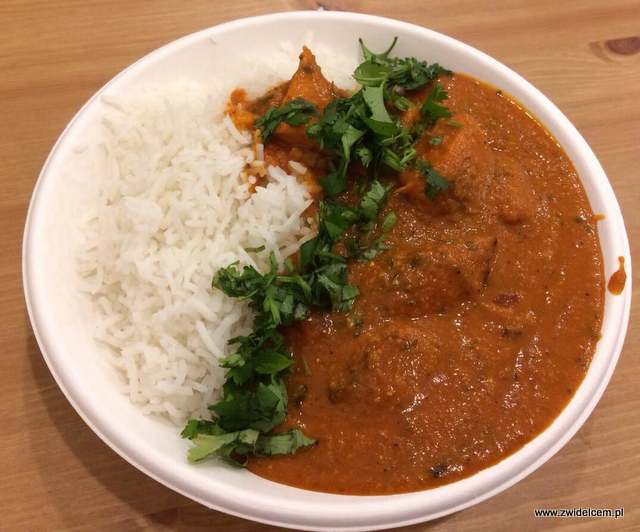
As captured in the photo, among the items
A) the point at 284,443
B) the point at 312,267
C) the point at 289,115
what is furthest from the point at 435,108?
the point at 284,443

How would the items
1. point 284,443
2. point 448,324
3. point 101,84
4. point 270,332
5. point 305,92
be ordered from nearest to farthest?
point 284,443 < point 270,332 < point 448,324 < point 305,92 < point 101,84

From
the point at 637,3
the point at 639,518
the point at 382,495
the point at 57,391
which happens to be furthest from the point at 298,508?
the point at 637,3

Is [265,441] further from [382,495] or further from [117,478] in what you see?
[117,478]

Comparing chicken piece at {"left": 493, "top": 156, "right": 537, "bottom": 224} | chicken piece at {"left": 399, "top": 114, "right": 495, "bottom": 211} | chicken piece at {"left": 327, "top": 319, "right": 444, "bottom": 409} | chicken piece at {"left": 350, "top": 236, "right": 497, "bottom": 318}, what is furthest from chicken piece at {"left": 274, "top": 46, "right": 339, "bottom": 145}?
chicken piece at {"left": 327, "top": 319, "right": 444, "bottom": 409}

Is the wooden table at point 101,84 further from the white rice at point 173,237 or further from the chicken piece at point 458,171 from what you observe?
the chicken piece at point 458,171

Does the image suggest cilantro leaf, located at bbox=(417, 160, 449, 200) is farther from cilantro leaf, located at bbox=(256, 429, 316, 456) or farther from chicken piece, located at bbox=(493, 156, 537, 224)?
cilantro leaf, located at bbox=(256, 429, 316, 456)

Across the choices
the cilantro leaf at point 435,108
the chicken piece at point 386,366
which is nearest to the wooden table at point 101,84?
the chicken piece at point 386,366

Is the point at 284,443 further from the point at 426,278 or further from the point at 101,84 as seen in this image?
the point at 101,84
